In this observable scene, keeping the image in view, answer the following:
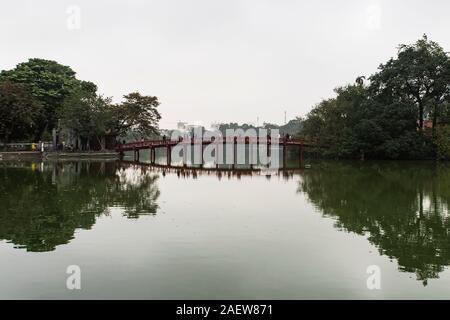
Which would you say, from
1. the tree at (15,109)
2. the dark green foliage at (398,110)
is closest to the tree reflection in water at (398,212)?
the dark green foliage at (398,110)

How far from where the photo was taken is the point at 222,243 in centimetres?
982

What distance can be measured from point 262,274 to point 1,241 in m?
5.71

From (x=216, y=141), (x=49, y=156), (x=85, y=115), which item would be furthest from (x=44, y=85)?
(x=216, y=141)

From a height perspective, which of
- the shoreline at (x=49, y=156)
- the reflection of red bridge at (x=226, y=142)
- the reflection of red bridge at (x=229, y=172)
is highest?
the reflection of red bridge at (x=226, y=142)

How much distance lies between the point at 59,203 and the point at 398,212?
34.3 ft

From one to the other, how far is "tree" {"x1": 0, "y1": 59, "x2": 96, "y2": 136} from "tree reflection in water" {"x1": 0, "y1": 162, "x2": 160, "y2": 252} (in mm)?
21860

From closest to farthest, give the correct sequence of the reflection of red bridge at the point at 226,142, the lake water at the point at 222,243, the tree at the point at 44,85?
the lake water at the point at 222,243 → the reflection of red bridge at the point at 226,142 → the tree at the point at 44,85

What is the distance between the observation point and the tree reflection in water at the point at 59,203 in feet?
34.7

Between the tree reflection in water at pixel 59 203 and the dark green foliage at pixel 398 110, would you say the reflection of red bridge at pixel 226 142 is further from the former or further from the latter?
the tree reflection in water at pixel 59 203

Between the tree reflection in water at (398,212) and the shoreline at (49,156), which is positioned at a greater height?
the shoreline at (49,156)

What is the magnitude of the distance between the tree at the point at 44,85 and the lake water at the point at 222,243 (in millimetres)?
27624

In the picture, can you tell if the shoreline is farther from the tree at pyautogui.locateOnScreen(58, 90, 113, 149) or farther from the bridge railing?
the bridge railing

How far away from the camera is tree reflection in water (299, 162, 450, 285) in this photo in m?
9.06
